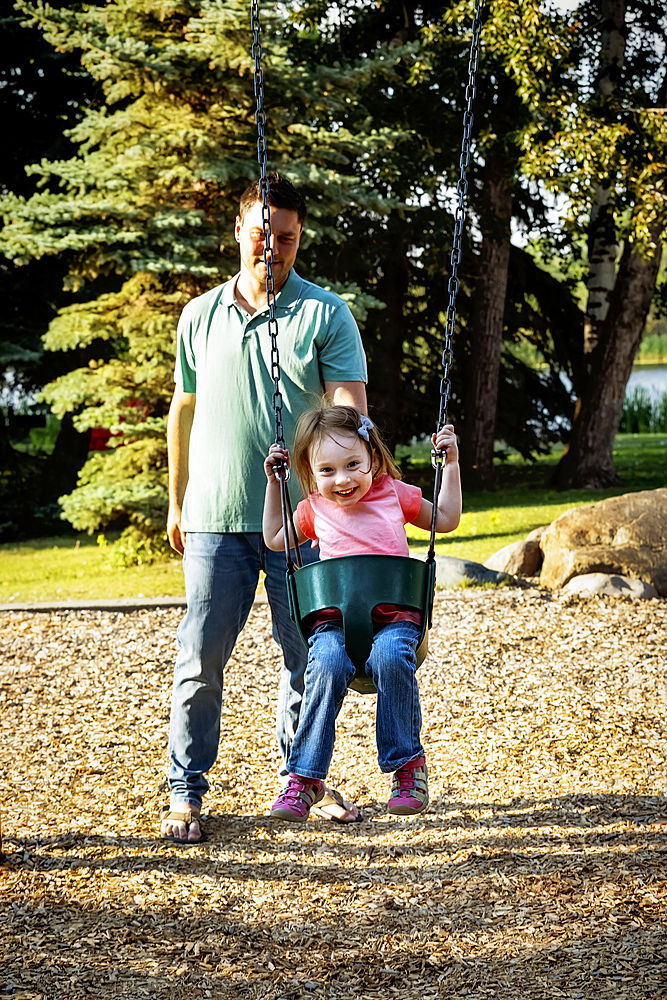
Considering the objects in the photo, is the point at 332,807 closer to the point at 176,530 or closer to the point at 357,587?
the point at 176,530

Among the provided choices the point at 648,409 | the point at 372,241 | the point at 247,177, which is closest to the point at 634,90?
the point at 372,241

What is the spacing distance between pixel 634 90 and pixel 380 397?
4.33 meters

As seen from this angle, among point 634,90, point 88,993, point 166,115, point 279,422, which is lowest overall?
point 88,993

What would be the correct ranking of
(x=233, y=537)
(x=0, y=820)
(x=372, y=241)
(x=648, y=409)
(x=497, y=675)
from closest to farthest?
1. (x=233, y=537)
2. (x=0, y=820)
3. (x=497, y=675)
4. (x=372, y=241)
5. (x=648, y=409)

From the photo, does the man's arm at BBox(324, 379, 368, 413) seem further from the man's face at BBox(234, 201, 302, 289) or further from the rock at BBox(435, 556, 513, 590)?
the rock at BBox(435, 556, 513, 590)

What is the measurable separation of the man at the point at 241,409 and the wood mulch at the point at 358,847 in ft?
1.93

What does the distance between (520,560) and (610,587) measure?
0.94 meters

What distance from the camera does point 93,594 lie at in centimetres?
818

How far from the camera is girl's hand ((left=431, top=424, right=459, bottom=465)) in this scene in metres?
2.80

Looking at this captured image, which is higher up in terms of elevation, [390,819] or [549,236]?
[549,236]

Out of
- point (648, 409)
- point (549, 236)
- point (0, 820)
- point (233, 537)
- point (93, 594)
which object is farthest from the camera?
point (648, 409)

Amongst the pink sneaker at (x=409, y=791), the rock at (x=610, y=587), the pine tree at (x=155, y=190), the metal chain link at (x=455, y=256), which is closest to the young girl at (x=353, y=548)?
the pink sneaker at (x=409, y=791)

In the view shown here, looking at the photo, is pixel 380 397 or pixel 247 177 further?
pixel 380 397

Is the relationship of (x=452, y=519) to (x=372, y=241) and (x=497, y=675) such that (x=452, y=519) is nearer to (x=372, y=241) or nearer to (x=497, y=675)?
(x=497, y=675)
